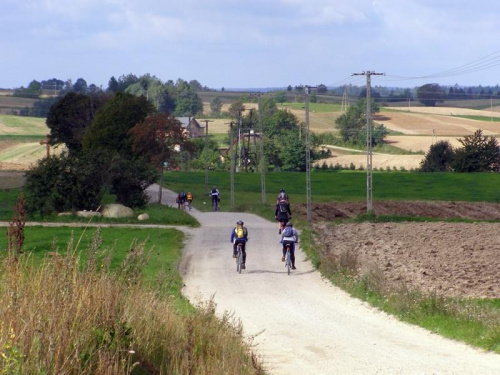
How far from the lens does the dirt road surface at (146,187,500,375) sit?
44.1ft

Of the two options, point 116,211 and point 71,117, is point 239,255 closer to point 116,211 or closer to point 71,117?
point 116,211

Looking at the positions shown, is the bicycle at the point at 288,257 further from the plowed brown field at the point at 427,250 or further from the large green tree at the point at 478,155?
the large green tree at the point at 478,155

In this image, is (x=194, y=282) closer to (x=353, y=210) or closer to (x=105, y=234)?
(x=105, y=234)

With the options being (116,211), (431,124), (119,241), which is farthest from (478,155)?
(119,241)

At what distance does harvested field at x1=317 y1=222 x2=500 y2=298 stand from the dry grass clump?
963cm

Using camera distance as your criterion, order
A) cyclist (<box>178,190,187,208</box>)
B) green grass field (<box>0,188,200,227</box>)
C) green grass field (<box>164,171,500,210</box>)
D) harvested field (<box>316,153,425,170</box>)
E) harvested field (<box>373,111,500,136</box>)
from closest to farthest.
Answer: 1. green grass field (<box>0,188,200,227</box>)
2. cyclist (<box>178,190,187,208</box>)
3. green grass field (<box>164,171,500,210</box>)
4. harvested field (<box>316,153,425,170</box>)
5. harvested field (<box>373,111,500,136</box>)

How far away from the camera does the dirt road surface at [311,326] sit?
13445mm

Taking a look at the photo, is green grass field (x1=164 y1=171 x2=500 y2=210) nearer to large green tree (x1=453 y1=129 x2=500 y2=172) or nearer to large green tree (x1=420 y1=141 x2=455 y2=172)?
large green tree (x1=420 y1=141 x2=455 y2=172)

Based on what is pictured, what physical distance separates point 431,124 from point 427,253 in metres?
125

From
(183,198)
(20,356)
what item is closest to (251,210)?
(183,198)

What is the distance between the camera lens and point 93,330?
9.09 meters

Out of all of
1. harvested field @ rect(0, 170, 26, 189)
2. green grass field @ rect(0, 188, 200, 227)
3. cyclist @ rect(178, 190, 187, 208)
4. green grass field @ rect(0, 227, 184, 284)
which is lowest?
harvested field @ rect(0, 170, 26, 189)

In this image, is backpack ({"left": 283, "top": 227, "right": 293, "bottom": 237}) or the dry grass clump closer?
the dry grass clump

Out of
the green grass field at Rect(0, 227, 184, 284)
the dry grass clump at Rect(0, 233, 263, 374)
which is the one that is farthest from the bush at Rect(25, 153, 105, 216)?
the dry grass clump at Rect(0, 233, 263, 374)
